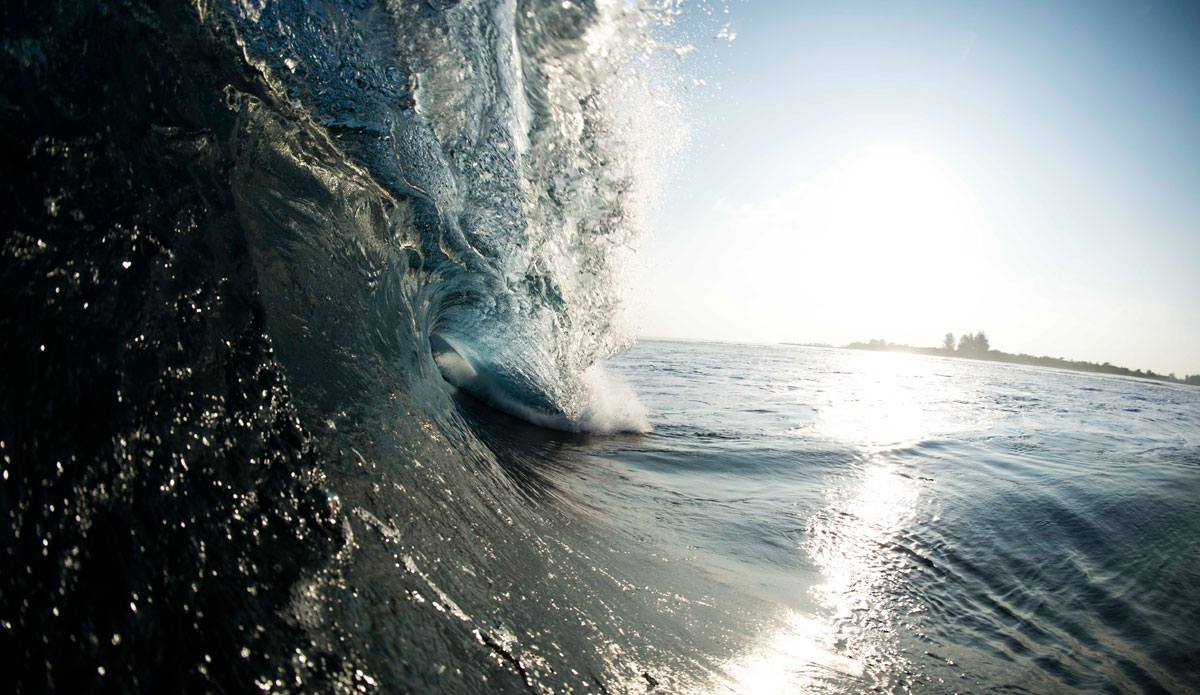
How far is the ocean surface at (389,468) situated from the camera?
858mm

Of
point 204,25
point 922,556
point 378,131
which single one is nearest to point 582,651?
point 922,556

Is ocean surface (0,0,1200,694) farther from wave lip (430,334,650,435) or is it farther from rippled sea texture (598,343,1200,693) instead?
wave lip (430,334,650,435)

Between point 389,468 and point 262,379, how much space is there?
517 mm

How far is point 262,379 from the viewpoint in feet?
4.49

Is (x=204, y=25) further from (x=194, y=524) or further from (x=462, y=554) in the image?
(x=462, y=554)

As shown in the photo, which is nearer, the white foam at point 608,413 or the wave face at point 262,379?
the wave face at point 262,379

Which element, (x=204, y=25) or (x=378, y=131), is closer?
(x=204, y=25)

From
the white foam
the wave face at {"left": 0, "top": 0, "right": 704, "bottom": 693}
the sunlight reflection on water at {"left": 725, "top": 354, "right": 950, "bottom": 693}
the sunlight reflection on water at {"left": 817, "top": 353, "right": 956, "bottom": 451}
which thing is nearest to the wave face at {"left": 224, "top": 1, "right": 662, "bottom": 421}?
the wave face at {"left": 0, "top": 0, "right": 704, "bottom": 693}

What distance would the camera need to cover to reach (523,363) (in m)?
5.56

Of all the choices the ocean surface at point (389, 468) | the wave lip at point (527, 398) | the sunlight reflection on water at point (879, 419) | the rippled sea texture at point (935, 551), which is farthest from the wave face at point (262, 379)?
the sunlight reflection on water at point (879, 419)

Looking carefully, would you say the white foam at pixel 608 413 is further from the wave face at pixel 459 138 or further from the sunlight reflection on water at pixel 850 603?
the sunlight reflection on water at pixel 850 603

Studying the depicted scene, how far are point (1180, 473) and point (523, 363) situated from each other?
6.66 m

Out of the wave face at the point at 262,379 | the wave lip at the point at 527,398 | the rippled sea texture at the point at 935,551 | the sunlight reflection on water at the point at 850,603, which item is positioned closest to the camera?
the wave face at the point at 262,379

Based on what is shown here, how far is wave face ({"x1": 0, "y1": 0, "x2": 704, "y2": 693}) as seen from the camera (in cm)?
80
